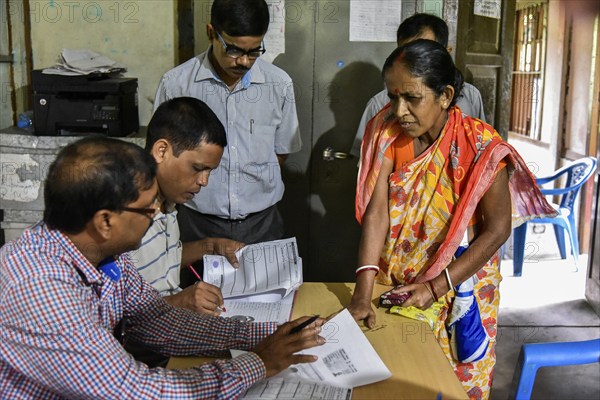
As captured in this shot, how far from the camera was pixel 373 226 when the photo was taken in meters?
1.83

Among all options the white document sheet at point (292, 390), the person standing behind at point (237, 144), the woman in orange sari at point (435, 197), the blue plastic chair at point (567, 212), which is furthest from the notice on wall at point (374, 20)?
the white document sheet at point (292, 390)

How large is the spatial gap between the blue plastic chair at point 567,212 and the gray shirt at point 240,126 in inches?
102

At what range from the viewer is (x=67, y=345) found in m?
1.08

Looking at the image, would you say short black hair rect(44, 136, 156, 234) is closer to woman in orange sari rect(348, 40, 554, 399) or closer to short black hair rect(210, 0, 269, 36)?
woman in orange sari rect(348, 40, 554, 399)

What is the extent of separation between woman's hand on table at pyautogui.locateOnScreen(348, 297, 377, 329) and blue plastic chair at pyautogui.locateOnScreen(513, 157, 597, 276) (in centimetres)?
312

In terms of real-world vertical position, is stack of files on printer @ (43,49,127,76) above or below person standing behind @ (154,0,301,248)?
above

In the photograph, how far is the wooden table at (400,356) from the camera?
52.4 inches

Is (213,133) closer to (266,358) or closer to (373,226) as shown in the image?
(373,226)

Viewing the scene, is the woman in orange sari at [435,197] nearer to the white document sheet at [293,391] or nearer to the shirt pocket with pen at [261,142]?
the white document sheet at [293,391]

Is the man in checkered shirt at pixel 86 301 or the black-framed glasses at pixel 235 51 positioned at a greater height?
the black-framed glasses at pixel 235 51

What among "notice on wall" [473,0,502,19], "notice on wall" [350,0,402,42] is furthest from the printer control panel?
"notice on wall" [473,0,502,19]

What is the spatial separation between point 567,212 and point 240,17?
3315 mm

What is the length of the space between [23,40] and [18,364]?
96.0 inches

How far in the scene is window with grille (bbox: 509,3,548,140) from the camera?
6.47 meters
